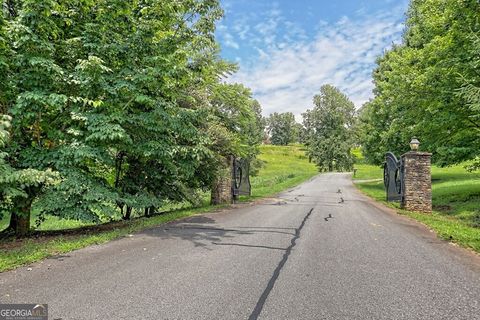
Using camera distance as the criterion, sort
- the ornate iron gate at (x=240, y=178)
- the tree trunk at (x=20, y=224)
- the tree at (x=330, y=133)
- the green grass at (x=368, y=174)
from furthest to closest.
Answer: the tree at (x=330, y=133) < the green grass at (x=368, y=174) < the ornate iron gate at (x=240, y=178) < the tree trunk at (x=20, y=224)

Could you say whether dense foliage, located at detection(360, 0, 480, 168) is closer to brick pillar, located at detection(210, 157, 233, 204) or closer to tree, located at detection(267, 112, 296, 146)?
brick pillar, located at detection(210, 157, 233, 204)

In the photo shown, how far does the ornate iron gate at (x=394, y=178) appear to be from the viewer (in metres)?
13.5

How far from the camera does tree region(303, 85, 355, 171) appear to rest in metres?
58.0

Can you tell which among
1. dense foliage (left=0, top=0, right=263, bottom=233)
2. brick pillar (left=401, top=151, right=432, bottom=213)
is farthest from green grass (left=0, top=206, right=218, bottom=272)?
brick pillar (left=401, top=151, right=432, bottom=213)

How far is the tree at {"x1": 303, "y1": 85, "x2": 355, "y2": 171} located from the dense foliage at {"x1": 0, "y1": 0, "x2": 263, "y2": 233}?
5072 cm

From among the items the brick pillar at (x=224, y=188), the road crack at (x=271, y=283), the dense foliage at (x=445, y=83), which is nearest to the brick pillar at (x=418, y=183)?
the dense foliage at (x=445, y=83)

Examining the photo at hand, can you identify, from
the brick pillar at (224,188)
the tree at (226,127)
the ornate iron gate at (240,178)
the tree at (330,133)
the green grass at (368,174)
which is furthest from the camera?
the tree at (330,133)

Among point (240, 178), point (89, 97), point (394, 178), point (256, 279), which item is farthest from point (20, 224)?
point (394, 178)

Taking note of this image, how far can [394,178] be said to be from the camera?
572 inches

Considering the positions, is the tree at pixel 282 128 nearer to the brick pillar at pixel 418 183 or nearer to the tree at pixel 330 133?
the tree at pixel 330 133

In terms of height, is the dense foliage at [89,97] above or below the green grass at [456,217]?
above

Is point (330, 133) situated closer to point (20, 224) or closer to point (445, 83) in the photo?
point (445, 83)

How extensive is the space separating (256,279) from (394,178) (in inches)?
472

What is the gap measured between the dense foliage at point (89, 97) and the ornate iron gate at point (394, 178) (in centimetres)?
848
